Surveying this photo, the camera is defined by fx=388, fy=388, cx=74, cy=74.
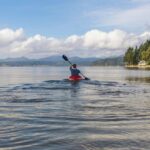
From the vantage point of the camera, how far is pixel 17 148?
13.1 meters

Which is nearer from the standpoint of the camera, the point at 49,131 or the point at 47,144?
the point at 47,144

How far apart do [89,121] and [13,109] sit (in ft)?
20.7

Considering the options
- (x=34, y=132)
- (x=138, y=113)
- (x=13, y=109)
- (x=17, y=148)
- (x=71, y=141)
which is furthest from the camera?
(x=13, y=109)

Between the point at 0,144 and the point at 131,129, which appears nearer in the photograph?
the point at 0,144

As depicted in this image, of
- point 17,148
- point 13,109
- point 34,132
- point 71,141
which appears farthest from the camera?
point 13,109

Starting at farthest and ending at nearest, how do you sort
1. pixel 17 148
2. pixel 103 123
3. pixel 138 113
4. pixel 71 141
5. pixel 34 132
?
pixel 138 113 → pixel 103 123 → pixel 34 132 → pixel 71 141 → pixel 17 148

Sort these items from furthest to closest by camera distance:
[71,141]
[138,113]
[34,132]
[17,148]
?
[138,113] < [34,132] < [71,141] < [17,148]

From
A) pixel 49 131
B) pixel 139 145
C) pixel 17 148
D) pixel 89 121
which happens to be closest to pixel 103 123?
pixel 89 121

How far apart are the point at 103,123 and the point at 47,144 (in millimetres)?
4942

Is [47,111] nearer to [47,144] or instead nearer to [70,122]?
[70,122]

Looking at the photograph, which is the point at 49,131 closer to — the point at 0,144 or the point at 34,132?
the point at 34,132

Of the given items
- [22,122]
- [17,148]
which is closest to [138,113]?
[22,122]

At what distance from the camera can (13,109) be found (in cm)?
2328

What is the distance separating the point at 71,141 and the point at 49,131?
206 centimetres
